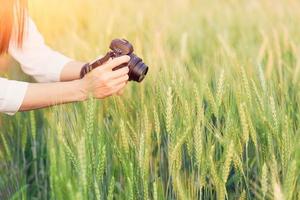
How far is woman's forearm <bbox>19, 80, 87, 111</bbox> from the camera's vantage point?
54.6 inches

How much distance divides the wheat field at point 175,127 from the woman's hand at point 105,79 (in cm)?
3

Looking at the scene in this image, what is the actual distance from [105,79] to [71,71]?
0.31 metres

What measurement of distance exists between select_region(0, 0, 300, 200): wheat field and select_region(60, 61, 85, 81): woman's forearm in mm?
79

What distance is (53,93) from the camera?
4.57ft

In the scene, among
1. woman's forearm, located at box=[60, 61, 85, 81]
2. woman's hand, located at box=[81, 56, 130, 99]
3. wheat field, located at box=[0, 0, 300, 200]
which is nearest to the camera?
wheat field, located at box=[0, 0, 300, 200]

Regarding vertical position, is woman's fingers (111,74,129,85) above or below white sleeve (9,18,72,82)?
below

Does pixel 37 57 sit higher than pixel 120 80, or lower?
higher

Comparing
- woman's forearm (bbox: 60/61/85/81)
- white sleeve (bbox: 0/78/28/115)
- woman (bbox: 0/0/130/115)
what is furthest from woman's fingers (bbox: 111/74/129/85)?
woman's forearm (bbox: 60/61/85/81)

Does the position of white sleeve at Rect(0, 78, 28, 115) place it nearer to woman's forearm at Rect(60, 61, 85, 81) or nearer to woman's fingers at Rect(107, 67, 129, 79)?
woman's fingers at Rect(107, 67, 129, 79)

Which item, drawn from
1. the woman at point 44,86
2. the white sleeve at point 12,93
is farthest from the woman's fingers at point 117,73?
the white sleeve at point 12,93

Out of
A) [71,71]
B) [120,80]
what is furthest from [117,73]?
[71,71]

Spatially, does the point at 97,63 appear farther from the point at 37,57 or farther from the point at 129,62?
the point at 37,57

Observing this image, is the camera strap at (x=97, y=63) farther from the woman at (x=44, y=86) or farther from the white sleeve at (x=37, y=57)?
the white sleeve at (x=37, y=57)

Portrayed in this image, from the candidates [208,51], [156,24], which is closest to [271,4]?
[156,24]
